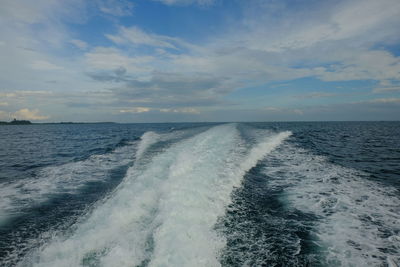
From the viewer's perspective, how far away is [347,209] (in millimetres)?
5887

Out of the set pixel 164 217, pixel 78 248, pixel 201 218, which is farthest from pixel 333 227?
pixel 78 248

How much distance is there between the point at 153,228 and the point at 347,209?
4901 mm

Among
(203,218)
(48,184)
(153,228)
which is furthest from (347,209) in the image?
(48,184)

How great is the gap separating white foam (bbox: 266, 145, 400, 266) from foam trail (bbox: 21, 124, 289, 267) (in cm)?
207

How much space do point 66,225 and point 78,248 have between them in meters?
1.57

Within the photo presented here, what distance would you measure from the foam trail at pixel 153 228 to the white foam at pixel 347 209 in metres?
2.07

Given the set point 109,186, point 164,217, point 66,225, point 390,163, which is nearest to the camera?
point 164,217

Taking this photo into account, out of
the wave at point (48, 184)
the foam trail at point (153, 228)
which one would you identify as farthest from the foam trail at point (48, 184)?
the foam trail at point (153, 228)

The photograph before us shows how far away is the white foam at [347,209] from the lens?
4.08 m

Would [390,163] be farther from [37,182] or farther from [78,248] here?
[37,182]

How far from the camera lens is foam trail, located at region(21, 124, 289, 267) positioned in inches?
146

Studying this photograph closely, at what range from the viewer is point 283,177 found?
914cm

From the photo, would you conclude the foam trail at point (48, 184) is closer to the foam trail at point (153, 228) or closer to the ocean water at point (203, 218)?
the ocean water at point (203, 218)

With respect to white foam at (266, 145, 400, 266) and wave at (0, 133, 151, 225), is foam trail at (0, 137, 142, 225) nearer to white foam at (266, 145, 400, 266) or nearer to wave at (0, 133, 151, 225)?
wave at (0, 133, 151, 225)
